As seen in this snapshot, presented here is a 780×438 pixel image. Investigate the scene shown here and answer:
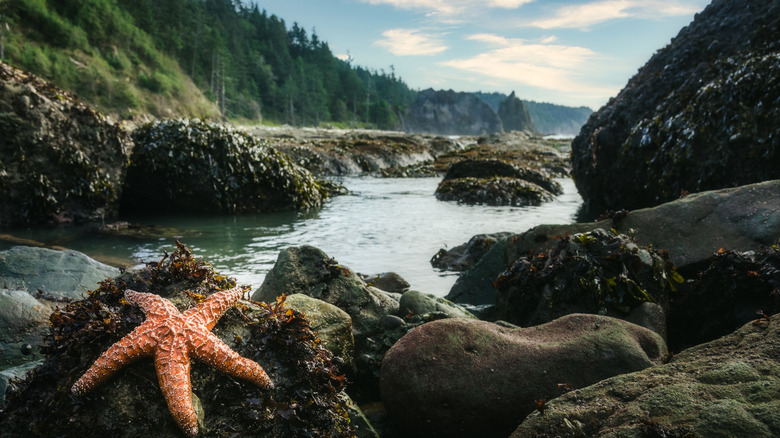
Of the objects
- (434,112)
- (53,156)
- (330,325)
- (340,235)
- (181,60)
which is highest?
(434,112)

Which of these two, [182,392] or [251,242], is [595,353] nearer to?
[182,392]

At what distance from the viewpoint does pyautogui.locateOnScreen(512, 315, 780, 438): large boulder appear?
223 cm

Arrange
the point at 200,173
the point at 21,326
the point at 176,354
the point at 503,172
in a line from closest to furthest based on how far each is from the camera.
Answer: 1. the point at 176,354
2. the point at 21,326
3. the point at 200,173
4. the point at 503,172

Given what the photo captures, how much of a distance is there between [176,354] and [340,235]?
25.7ft

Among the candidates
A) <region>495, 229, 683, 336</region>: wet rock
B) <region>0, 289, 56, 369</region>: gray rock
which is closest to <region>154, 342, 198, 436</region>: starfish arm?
<region>0, 289, 56, 369</region>: gray rock

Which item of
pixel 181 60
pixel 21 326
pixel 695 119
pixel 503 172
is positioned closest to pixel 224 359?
pixel 21 326

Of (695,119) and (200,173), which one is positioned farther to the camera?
(200,173)

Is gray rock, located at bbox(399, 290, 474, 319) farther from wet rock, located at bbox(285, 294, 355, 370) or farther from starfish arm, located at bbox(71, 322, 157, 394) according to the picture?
starfish arm, located at bbox(71, 322, 157, 394)

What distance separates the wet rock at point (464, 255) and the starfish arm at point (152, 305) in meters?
5.56

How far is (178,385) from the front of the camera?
2.58 meters

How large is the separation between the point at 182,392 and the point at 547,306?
11.8ft

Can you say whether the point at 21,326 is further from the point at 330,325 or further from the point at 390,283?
the point at 390,283

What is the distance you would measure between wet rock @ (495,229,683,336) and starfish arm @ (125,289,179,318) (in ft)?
11.4

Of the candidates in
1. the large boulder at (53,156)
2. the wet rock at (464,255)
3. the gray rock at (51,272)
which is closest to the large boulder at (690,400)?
the gray rock at (51,272)
